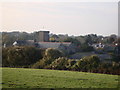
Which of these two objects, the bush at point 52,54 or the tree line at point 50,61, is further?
the bush at point 52,54

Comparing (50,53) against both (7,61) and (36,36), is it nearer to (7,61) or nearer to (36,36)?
(7,61)

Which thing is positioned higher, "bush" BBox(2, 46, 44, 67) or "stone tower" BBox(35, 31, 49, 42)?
"stone tower" BBox(35, 31, 49, 42)

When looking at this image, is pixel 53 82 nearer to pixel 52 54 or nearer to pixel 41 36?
pixel 52 54

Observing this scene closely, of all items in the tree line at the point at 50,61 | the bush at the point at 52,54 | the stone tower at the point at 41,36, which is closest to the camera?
the tree line at the point at 50,61

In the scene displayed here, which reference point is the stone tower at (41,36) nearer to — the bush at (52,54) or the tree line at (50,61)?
the tree line at (50,61)

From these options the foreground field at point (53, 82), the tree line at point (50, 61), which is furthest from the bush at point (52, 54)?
the foreground field at point (53, 82)

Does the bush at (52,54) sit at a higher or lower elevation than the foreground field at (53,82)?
higher

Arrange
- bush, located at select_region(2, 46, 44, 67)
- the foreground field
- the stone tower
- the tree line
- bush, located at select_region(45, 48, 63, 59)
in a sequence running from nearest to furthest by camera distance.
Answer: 1. the foreground field
2. the tree line
3. bush, located at select_region(45, 48, 63, 59)
4. bush, located at select_region(2, 46, 44, 67)
5. the stone tower

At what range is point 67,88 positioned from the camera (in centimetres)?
701

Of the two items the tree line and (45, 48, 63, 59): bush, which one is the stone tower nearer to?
the tree line

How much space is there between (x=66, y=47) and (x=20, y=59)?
13.2 metres

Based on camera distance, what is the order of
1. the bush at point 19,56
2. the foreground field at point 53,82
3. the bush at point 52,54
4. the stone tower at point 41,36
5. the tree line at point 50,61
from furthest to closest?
the stone tower at point 41,36, the bush at point 19,56, the bush at point 52,54, the tree line at point 50,61, the foreground field at point 53,82

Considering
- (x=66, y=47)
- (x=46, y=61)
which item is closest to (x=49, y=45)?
(x=66, y=47)

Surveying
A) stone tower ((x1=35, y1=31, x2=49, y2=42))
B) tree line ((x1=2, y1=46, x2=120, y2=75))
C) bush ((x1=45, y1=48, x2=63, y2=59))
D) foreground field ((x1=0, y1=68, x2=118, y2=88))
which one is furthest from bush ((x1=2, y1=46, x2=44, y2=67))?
stone tower ((x1=35, y1=31, x2=49, y2=42))
